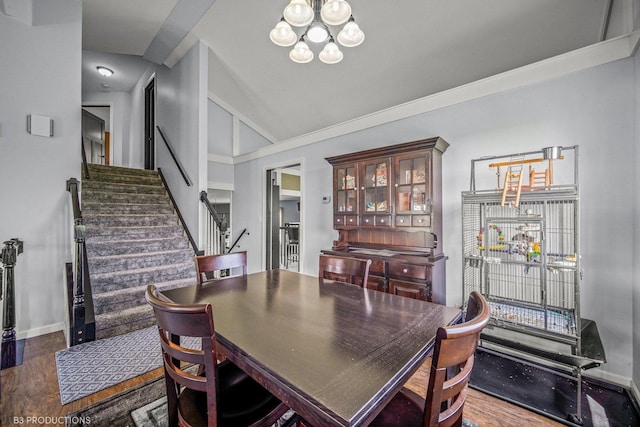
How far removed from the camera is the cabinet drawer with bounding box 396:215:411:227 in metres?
2.99

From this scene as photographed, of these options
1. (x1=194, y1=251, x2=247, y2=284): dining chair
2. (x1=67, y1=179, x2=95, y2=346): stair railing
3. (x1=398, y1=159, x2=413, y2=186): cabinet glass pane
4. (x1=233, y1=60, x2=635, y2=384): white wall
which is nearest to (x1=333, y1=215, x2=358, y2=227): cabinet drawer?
(x1=398, y1=159, x2=413, y2=186): cabinet glass pane

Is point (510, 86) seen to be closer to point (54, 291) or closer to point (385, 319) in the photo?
point (385, 319)

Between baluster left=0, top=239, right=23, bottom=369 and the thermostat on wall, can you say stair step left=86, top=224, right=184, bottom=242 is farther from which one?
the thermostat on wall

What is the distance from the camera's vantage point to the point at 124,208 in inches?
161

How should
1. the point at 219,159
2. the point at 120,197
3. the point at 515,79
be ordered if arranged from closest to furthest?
1. the point at 515,79
2. the point at 120,197
3. the point at 219,159

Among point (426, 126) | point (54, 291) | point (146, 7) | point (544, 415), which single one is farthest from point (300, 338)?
point (146, 7)

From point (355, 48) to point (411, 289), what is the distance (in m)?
2.98

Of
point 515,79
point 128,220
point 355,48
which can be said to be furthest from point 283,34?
point 128,220

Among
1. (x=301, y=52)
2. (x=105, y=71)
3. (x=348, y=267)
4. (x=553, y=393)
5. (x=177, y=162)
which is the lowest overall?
(x=553, y=393)

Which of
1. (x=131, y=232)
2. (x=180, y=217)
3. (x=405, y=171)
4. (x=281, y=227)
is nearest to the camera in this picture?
(x=405, y=171)

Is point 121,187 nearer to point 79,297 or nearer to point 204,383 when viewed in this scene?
point 79,297

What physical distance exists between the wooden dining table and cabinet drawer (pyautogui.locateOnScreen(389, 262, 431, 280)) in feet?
3.40

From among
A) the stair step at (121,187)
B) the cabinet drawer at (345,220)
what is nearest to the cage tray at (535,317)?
the cabinet drawer at (345,220)

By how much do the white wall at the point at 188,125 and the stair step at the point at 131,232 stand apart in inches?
9.3
